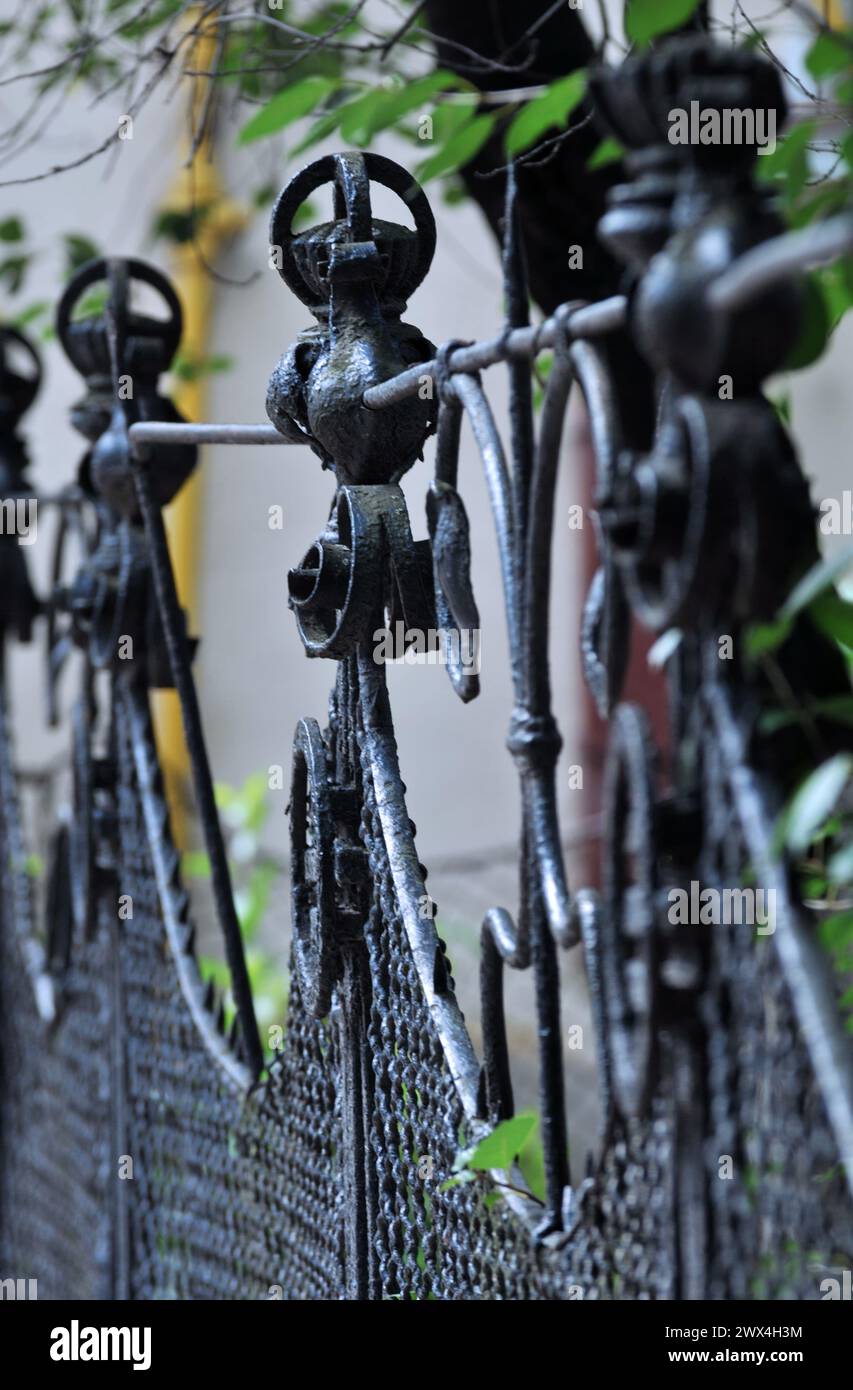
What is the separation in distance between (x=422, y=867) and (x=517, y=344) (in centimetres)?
49

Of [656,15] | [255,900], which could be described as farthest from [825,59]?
[255,900]

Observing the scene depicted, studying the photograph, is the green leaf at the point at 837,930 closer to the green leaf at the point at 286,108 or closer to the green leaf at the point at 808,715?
the green leaf at the point at 808,715

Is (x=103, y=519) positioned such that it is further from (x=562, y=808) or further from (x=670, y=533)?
(x=562, y=808)

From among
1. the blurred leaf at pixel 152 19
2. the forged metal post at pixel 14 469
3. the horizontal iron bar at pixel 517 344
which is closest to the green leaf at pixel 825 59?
the horizontal iron bar at pixel 517 344

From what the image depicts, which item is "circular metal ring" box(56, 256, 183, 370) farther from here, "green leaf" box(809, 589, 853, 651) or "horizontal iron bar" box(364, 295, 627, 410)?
"green leaf" box(809, 589, 853, 651)

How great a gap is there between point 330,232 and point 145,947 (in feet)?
3.58

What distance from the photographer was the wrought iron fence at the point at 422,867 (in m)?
0.95

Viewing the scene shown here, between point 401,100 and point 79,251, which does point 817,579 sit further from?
point 79,251

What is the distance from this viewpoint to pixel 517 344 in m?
1.36

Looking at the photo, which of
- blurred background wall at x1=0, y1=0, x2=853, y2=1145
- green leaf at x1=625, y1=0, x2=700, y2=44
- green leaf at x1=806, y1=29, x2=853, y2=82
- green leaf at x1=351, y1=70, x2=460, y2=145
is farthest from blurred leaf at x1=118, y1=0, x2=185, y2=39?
blurred background wall at x1=0, y1=0, x2=853, y2=1145

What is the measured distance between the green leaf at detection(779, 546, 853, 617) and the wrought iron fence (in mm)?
19

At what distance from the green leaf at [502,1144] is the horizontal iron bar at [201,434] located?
673 millimetres

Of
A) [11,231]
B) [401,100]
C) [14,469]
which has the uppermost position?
[11,231]

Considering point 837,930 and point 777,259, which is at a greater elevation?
point 777,259
